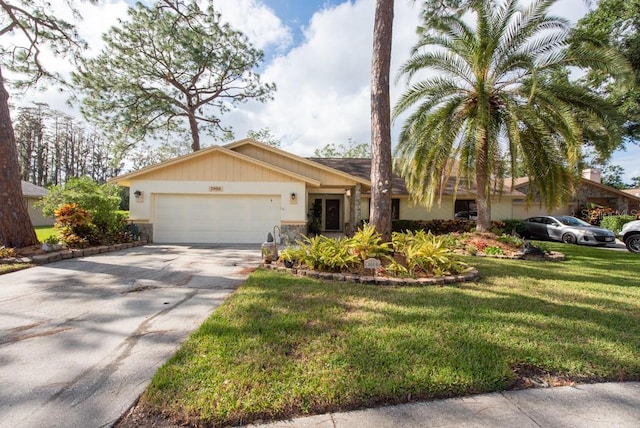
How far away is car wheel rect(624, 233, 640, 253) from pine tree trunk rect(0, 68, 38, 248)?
19.5 meters

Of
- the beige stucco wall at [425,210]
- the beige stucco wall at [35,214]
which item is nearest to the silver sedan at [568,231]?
the beige stucco wall at [425,210]

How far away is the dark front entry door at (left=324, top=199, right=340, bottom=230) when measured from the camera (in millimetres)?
17672

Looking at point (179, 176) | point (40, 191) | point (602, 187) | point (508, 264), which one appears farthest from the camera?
point (40, 191)

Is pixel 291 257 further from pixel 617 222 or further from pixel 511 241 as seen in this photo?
pixel 617 222

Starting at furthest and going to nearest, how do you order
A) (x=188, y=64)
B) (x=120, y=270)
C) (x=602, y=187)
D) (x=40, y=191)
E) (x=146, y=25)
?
1. (x=40, y=191)
2. (x=602, y=187)
3. (x=188, y=64)
4. (x=146, y=25)
5. (x=120, y=270)

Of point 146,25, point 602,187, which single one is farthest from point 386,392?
point 602,187

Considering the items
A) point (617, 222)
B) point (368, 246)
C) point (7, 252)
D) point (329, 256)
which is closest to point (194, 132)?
point (7, 252)

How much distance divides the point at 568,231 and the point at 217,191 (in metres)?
15.3

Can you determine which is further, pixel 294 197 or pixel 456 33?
pixel 294 197

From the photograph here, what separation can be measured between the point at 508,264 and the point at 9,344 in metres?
9.32

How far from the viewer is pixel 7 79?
38.5 feet

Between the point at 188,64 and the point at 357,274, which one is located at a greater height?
the point at 188,64

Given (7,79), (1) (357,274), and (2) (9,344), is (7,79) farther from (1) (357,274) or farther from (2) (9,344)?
(1) (357,274)

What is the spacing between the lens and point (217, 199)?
11.8 metres
